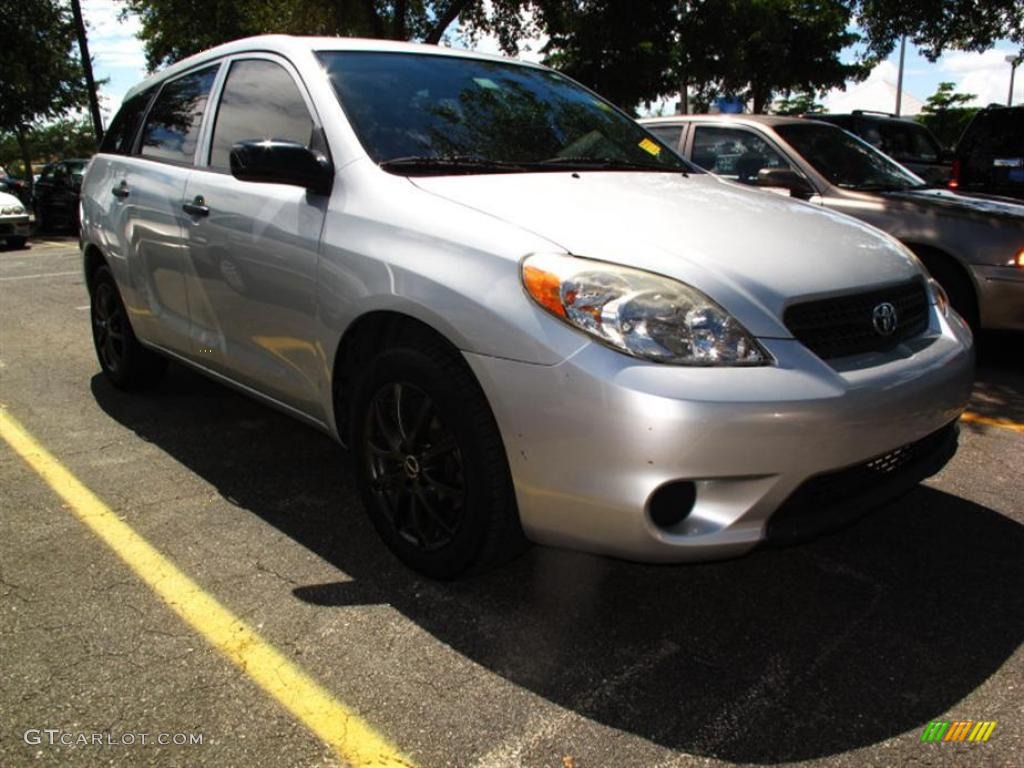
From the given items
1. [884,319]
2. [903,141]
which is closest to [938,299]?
[884,319]

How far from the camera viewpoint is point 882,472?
2496 mm

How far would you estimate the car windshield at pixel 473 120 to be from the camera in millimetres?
2969

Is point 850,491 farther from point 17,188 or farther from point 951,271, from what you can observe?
point 17,188

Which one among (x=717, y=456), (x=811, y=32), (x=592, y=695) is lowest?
(x=592, y=695)

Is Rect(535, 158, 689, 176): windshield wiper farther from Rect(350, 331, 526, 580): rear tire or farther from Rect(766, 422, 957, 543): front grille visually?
Rect(766, 422, 957, 543): front grille

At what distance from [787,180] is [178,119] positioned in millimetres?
3812

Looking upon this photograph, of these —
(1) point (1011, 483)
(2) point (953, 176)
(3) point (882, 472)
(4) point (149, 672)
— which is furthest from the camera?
(2) point (953, 176)

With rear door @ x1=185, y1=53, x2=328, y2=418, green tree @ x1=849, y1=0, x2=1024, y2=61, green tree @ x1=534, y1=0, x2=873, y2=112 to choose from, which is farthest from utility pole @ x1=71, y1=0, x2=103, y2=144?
rear door @ x1=185, y1=53, x2=328, y2=418

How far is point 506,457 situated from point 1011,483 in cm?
242

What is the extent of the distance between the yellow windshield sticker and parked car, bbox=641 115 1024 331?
2047 millimetres

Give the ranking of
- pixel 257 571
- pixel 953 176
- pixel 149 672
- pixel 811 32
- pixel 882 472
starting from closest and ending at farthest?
pixel 149 672 → pixel 882 472 → pixel 257 571 → pixel 953 176 → pixel 811 32

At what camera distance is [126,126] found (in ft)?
15.2

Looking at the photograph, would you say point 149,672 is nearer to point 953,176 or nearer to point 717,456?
point 717,456

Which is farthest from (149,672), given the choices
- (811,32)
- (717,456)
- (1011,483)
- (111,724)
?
(811,32)
